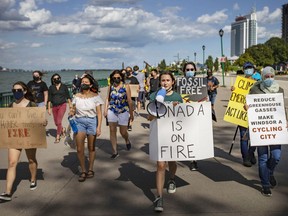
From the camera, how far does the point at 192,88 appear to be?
22.4 feet

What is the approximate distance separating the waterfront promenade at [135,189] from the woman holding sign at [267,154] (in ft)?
0.54

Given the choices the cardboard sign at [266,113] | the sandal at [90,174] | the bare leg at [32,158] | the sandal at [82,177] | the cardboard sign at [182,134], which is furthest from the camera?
the sandal at [90,174]

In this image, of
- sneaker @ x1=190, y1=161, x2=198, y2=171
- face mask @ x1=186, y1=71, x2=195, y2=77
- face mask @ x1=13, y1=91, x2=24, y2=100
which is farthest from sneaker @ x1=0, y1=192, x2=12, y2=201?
face mask @ x1=186, y1=71, x2=195, y2=77

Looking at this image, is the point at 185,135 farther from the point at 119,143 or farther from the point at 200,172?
the point at 119,143

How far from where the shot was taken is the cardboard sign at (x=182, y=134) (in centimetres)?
470

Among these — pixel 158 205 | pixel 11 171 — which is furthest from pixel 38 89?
pixel 158 205

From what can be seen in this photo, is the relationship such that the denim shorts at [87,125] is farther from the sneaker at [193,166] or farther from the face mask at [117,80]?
the sneaker at [193,166]

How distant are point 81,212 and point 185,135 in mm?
1665

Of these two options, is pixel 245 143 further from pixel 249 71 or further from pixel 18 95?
pixel 18 95

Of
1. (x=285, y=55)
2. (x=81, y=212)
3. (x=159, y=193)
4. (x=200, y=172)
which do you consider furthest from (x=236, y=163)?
(x=285, y=55)

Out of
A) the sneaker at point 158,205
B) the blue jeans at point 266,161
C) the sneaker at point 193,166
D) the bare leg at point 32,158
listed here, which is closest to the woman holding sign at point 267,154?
the blue jeans at point 266,161

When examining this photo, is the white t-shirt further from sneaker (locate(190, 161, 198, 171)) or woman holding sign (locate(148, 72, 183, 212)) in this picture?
sneaker (locate(190, 161, 198, 171))

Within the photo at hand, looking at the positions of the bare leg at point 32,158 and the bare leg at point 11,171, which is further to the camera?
the bare leg at point 32,158

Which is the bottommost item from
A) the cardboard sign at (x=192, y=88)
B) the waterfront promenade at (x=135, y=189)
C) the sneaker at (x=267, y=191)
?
the waterfront promenade at (x=135, y=189)
